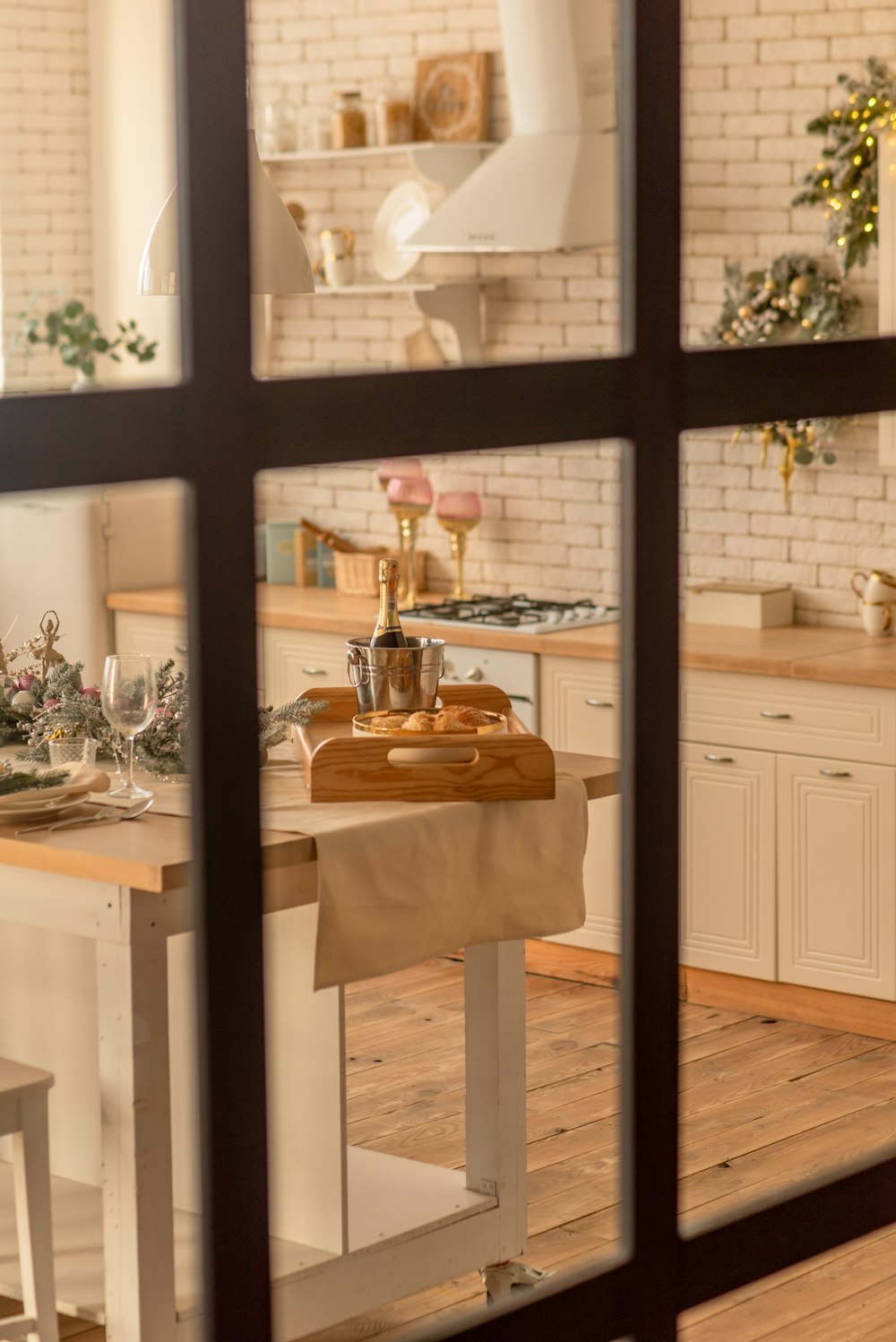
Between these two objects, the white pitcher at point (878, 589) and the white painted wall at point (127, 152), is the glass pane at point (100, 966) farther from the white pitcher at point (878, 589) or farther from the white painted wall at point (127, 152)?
the white painted wall at point (127, 152)

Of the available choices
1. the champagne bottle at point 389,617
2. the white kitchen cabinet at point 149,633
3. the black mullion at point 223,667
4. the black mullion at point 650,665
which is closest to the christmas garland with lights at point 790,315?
the white kitchen cabinet at point 149,633

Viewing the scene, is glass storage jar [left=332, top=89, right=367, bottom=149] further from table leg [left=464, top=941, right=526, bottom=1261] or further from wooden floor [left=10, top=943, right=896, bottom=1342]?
table leg [left=464, top=941, right=526, bottom=1261]

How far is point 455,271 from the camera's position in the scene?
5.96 meters

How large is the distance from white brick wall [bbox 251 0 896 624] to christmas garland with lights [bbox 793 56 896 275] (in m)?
0.15

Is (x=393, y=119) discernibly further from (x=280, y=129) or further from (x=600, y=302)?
(x=600, y=302)

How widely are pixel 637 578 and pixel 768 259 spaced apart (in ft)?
14.3

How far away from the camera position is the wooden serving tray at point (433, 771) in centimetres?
261

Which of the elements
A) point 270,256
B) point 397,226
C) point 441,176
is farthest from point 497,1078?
point 397,226

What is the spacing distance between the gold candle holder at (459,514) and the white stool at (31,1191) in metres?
3.27

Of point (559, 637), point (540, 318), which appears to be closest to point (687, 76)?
point (540, 318)

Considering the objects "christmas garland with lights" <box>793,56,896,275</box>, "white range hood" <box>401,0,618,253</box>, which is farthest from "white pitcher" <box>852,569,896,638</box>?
"white range hood" <box>401,0,618,253</box>

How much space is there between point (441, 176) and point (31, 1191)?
4.02m

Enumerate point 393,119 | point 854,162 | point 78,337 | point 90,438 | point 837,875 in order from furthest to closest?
point 78,337
point 393,119
point 854,162
point 837,875
point 90,438

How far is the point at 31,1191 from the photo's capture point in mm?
2547
